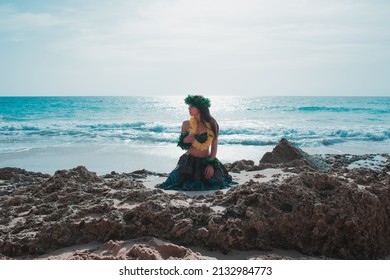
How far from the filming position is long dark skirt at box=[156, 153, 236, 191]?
5.59 metres

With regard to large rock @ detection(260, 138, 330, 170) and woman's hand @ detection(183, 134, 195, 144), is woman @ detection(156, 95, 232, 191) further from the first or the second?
large rock @ detection(260, 138, 330, 170)

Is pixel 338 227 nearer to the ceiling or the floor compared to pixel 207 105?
nearer to the floor

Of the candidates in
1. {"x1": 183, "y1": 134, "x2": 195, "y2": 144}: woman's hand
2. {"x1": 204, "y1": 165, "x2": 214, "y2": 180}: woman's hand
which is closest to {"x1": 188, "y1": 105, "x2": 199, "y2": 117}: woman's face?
{"x1": 183, "y1": 134, "x2": 195, "y2": 144}: woman's hand

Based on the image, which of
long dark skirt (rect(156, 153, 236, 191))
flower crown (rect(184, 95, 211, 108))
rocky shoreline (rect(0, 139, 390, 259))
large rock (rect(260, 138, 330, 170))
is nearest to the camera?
rocky shoreline (rect(0, 139, 390, 259))

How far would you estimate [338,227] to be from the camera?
3.67 metres

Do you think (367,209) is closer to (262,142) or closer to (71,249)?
(71,249)

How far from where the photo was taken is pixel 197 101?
19.0ft

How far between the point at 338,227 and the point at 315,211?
9.6 inches

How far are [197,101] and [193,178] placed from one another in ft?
3.43

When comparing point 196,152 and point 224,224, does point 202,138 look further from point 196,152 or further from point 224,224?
point 224,224

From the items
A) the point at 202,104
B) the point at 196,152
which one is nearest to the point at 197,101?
the point at 202,104

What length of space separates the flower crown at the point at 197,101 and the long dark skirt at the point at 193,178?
0.71 metres

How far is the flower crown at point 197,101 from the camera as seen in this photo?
577cm
